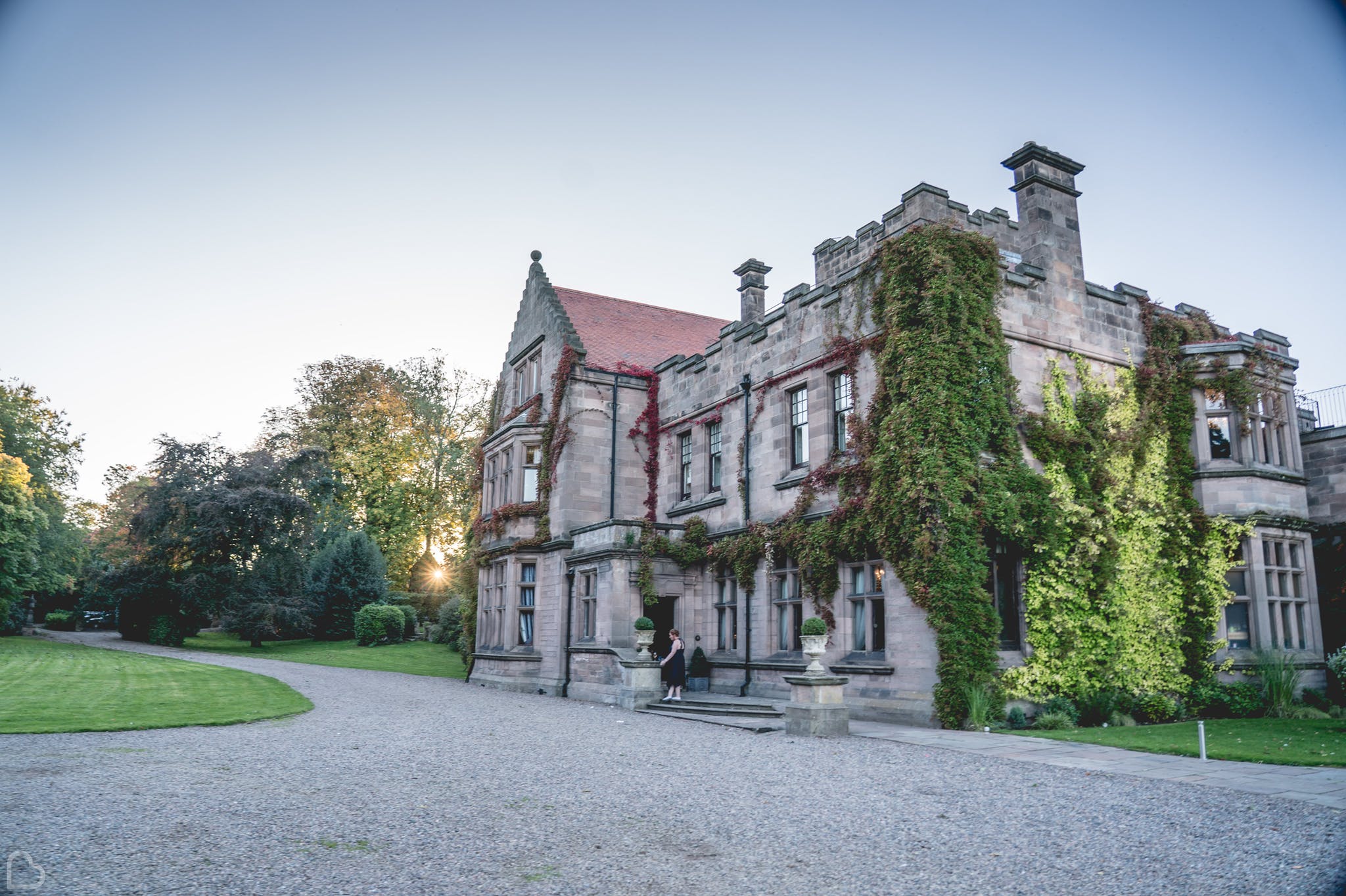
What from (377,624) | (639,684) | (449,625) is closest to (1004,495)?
(639,684)

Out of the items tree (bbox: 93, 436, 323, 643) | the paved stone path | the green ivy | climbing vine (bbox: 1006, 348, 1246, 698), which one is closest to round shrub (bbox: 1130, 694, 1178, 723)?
climbing vine (bbox: 1006, 348, 1246, 698)

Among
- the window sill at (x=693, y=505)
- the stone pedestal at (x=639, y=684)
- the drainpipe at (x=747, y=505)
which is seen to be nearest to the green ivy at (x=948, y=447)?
the drainpipe at (x=747, y=505)

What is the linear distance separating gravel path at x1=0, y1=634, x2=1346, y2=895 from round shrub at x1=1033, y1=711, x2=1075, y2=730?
12.0 feet

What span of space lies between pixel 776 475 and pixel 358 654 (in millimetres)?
21553

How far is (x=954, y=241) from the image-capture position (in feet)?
50.9

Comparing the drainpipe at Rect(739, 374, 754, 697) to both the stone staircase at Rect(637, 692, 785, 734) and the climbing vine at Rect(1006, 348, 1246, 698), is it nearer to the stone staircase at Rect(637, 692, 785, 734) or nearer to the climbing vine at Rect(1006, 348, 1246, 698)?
the stone staircase at Rect(637, 692, 785, 734)

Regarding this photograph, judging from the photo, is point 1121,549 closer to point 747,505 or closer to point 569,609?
point 747,505

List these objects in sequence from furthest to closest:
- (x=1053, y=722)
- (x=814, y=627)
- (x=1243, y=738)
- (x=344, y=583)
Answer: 1. (x=344, y=583)
2. (x=1053, y=722)
3. (x=814, y=627)
4. (x=1243, y=738)

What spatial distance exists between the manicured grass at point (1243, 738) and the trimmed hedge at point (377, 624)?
29940 millimetres

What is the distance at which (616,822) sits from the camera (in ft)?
23.3

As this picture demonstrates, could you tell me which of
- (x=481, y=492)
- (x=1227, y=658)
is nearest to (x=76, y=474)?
(x=481, y=492)

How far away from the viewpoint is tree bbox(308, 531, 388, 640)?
40.0m

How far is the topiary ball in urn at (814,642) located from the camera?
1335 cm

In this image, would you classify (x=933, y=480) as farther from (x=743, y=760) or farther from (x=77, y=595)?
(x=77, y=595)
